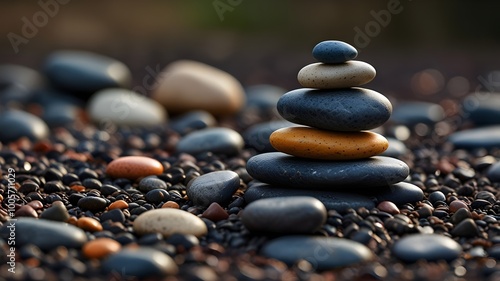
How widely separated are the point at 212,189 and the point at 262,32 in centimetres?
1165

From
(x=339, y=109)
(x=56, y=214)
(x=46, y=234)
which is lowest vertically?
(x=46, y=234)

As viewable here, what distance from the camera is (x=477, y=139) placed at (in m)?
6.38

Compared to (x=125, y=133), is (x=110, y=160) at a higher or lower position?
lower

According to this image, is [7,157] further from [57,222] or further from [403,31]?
[403,31]

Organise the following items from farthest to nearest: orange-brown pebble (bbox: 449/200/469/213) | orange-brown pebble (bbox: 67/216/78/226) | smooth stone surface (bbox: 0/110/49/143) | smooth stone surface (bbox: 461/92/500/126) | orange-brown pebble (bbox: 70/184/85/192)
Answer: smooth stone surface (bbox: 461/92/500/126) → smooth stone surface (bbox: 0/110/49/143) → orange-brown pebble (bbox: 70/184/85/192) → orange-brown pebble (bbox: 449/200/469/213) → orange-brown pebble (bbox: 67/216/78/226)

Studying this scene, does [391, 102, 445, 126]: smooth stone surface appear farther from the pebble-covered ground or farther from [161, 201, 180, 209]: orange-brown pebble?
[161, 201, 180, 209]: orange-brown pebble

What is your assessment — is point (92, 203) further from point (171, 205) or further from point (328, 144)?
point (328, 144)

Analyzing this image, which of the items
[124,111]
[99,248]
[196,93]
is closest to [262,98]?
[196,93]

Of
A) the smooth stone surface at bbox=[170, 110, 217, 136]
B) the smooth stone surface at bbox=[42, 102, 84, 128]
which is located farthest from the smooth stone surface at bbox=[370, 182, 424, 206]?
the smooth stone surface at bbox=[42, 102, 84, 128]

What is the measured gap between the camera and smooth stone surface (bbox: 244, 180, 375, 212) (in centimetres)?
413

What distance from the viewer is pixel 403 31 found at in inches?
595

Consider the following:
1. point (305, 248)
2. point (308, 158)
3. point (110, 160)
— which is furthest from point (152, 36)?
point (305, 248)

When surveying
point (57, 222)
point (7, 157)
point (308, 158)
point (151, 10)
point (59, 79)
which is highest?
point (151, 10)

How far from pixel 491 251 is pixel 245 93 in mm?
6019
